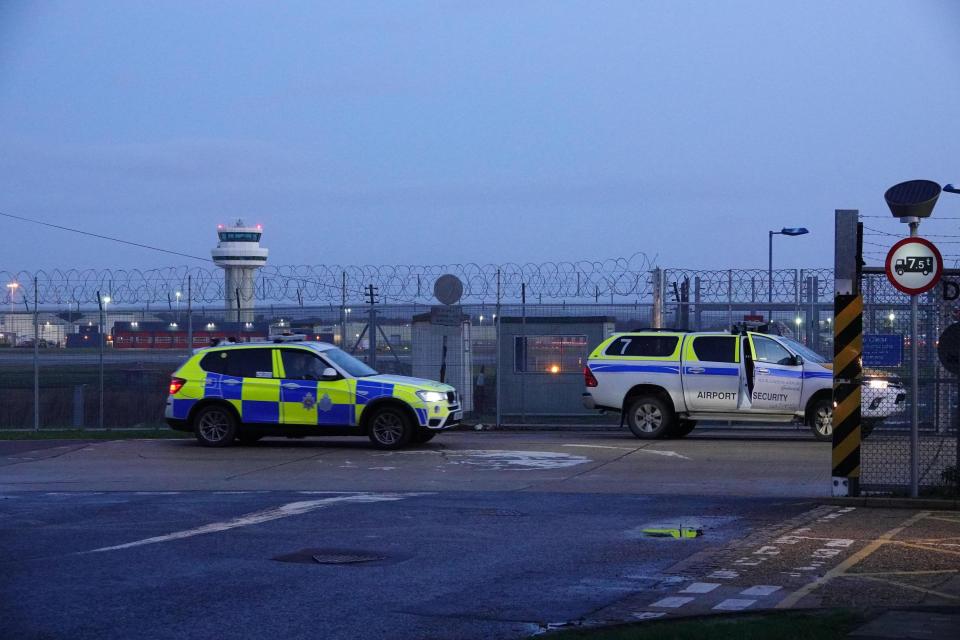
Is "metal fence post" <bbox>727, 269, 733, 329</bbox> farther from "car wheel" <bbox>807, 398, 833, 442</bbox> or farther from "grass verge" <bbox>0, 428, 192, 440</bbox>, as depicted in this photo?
"grass verge" <bbox>0, 428, 192, 440</bbox>

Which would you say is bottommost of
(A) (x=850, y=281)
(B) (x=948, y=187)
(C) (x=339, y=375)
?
Result: (C) (x=339, y=375)

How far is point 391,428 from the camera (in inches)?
746

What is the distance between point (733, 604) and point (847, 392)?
543cm

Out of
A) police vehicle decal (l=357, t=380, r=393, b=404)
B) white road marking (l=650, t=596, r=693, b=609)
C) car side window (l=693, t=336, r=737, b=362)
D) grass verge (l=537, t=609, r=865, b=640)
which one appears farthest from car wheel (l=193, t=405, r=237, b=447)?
grass verge (l=537, t=609, r=865, b=640)

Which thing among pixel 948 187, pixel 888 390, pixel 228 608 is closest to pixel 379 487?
pixel 888 390

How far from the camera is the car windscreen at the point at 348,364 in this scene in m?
19.4

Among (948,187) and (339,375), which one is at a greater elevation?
(948,187)

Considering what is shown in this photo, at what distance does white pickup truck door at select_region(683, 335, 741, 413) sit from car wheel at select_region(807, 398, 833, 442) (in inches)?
49.5

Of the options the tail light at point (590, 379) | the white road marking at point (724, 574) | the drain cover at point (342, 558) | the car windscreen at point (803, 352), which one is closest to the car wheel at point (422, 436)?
the tail light at point (590, 379)

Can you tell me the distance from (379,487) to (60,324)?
13736 mm

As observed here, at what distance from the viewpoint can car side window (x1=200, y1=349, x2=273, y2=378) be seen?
63.8 feet

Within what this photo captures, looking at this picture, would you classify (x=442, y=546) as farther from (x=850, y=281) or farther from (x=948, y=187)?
(x=948, y=187)

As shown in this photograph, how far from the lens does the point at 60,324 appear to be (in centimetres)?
2595

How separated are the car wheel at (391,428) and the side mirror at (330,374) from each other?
0.87 m
